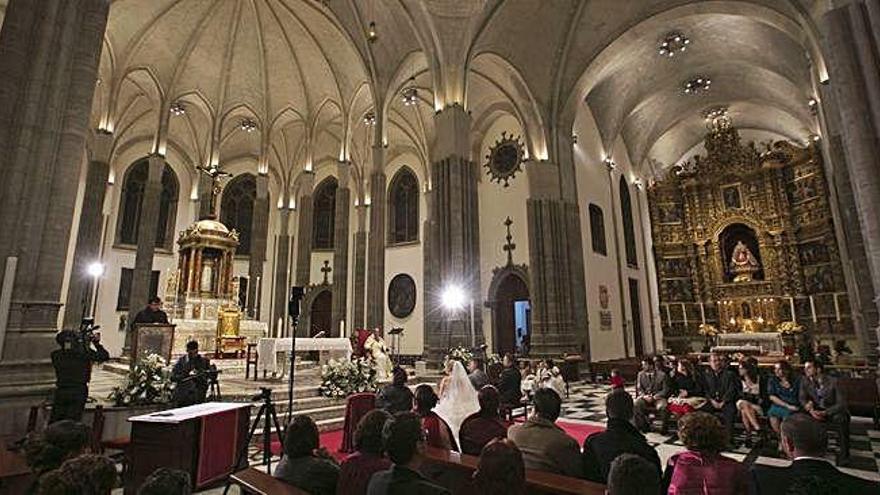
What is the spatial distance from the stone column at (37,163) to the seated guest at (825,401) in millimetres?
8400

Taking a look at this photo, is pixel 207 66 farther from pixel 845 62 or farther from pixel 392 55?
pixel 845 62

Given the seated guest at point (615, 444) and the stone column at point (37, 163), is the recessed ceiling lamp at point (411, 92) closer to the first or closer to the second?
the stone column at point (37, 163)

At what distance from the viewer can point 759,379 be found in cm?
573

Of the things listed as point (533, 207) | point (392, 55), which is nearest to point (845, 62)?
point (533, 207)

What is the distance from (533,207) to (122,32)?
44.5 feet

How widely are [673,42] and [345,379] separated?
48.5 feet

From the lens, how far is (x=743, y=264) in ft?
61.4

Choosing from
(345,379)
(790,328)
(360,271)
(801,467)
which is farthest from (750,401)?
(790,328)

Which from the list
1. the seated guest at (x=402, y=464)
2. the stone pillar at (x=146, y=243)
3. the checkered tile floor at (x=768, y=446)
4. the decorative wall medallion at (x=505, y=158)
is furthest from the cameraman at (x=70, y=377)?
the decorative wall medallion at (x=505, y=158)

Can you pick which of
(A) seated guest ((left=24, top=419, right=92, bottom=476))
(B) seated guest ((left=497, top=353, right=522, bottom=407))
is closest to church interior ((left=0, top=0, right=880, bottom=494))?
(B) seated guest ((left=497, top=353, right=522, bottom=407))

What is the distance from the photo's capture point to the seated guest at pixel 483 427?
3.12 meters

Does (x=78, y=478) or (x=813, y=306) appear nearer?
(x=78, y=478)

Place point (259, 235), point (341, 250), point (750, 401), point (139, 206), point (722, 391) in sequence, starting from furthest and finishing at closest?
point (139, 206) < point (259, 235) < point (341, 250) < point (750, 401) < point (722, 391)

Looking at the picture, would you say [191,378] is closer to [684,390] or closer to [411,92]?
[684,390]
